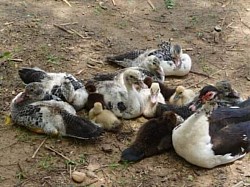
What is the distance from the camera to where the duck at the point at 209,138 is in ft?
16.0

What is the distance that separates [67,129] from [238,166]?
5.22 feet

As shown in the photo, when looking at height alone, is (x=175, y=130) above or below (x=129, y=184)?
above

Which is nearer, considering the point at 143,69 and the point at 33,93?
the point at 33,93

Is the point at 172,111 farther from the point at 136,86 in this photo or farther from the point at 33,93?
the point at 33,93

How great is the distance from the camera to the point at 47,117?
524 cm

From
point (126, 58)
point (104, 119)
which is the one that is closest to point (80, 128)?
point (104, 119)

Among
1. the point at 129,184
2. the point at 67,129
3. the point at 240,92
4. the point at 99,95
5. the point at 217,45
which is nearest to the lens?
the point at 129,184

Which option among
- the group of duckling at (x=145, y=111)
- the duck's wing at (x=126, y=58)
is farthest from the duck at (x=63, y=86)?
the duck's wing at (x=126, y=58)

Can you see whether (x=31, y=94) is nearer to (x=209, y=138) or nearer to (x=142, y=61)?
(x=142, y=61)

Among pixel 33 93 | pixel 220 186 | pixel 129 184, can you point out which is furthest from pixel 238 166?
pixel 33 93

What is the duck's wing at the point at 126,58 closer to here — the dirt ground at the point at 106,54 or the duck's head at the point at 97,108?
the dirt ground at the point at 106,54

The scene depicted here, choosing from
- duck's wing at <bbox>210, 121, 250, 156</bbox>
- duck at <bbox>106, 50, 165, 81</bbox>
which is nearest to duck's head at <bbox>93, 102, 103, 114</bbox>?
duck at <bbox>106, 50, 165, 81</bbox>

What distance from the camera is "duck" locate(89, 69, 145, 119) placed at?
5.60 m

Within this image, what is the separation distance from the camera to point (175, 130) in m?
5.02
